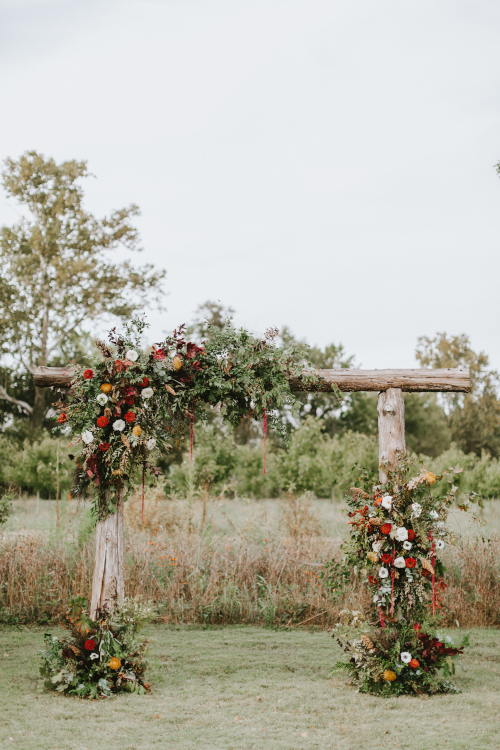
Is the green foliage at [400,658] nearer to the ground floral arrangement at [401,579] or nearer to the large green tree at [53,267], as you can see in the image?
the ground floral arrangement at [401,579]

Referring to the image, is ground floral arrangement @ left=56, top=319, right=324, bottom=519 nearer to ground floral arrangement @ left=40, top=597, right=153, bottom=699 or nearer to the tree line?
ground floral arrangement @ left=40, top=597, right=153, bottom=699

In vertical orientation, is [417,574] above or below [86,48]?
below

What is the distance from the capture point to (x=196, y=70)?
6992 millimetres

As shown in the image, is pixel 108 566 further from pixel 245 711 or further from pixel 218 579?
pixel 218 579

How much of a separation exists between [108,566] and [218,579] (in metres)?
2.69

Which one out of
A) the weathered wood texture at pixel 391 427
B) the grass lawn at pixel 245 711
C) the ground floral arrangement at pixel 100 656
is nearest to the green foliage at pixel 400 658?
the grass lawn at pixel 245 711

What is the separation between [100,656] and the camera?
4.41 meters

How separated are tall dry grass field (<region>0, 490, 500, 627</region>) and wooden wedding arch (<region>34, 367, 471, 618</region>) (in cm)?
220

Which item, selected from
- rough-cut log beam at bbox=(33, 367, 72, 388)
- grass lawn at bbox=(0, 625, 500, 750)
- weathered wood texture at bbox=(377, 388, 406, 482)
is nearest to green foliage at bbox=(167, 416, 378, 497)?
grass lawn at bbox=(0, 625, 500, 750)

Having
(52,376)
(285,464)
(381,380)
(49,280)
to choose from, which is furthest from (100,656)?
(49,280)

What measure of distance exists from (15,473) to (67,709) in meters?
12.9

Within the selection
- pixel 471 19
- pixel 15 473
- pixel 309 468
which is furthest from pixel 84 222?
pixel 471 19

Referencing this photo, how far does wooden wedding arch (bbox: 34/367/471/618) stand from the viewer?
454 centimetres

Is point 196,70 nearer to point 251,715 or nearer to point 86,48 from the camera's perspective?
point 86,48
